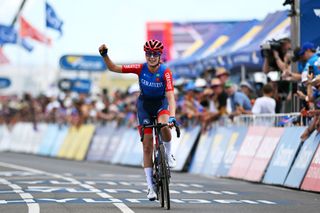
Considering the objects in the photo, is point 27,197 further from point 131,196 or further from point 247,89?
point 247,89

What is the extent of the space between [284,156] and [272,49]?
9.71 ft

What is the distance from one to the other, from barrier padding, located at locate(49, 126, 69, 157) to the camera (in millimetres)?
17148

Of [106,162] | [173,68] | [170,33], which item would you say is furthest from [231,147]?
[170,33]

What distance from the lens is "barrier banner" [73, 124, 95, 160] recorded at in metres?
34.6

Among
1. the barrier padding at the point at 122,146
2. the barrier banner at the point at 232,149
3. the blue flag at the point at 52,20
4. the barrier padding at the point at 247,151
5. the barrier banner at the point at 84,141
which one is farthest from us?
the blue flag at the point at 52,20

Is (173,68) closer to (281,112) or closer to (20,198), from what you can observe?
(281,112)

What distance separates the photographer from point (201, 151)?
79.7ft

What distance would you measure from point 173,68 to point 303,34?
49.5 feet

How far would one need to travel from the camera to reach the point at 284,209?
44.4ft

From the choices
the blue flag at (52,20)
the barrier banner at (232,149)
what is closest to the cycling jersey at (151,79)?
the barrier banner at (232,149)

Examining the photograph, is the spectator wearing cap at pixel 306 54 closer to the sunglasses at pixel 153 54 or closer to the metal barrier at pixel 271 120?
the metal barrier at pixel 271 120

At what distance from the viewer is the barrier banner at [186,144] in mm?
25278

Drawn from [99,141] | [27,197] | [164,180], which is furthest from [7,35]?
[164,180]

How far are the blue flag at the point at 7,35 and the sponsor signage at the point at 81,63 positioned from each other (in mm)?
5034
